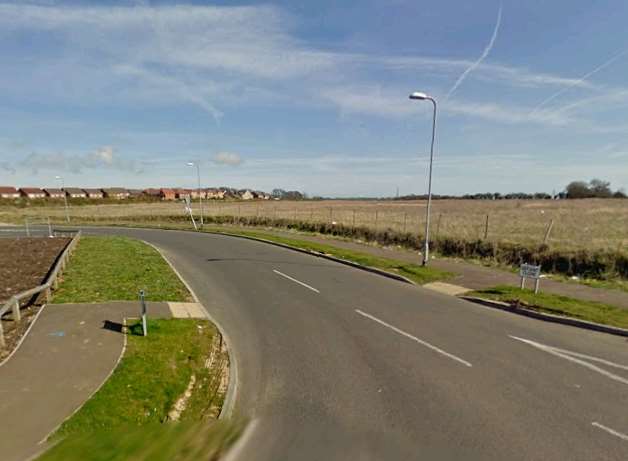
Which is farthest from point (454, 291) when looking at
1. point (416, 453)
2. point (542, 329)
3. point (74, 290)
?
point (74, 290)

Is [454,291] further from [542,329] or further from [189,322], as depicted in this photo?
[189,322]

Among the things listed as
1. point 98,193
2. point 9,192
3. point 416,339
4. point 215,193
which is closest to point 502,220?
point 416,339

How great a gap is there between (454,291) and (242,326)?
267 inches

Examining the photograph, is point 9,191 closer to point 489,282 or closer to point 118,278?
point 118,278

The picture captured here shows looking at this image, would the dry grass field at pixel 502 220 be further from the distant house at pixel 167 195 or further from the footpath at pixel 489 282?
the distant house at pixel 167 195

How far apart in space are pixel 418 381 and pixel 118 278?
423 inches

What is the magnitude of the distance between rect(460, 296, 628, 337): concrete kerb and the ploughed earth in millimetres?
13493

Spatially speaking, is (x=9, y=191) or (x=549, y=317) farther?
(x=9, y=191)

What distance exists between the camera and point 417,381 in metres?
5.32

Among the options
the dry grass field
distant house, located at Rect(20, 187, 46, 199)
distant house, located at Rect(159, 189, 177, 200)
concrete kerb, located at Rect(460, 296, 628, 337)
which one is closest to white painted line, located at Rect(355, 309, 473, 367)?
concrete kerb, located at Rect(460, 296, 628, 337)

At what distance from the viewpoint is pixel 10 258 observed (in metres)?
16.7

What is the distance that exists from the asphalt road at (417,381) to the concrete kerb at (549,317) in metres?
0.30

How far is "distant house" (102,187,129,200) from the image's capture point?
12991 cm

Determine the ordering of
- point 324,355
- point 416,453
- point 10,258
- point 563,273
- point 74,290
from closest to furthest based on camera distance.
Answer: point 416,453 < point 324,355 < point 74,290 < point 563,273 < point 10,258
